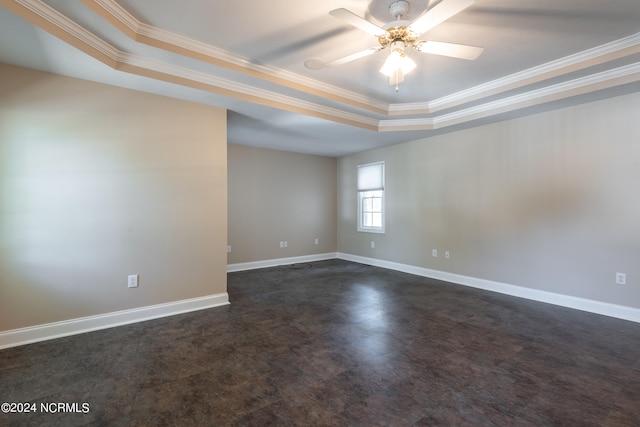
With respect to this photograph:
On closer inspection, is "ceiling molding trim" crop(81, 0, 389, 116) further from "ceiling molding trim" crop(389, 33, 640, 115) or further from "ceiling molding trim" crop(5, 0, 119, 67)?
"ceiling molding trim" crop(389, 33, 640, 115)

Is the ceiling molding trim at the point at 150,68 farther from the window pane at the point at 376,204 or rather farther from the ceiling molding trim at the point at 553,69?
→ the window pane at the point at 376,204

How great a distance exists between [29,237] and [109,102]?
1444 mm

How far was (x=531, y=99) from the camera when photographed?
11.2 ft

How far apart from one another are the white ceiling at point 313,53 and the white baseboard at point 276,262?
9.12ft

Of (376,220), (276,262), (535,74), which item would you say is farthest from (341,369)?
(376,220)

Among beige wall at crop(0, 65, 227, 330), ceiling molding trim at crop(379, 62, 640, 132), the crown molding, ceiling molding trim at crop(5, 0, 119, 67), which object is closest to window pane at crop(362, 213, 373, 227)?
ceiling molding trim at crop(379, 62, 640, 132)

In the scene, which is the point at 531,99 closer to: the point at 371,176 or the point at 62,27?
the point at 371,176

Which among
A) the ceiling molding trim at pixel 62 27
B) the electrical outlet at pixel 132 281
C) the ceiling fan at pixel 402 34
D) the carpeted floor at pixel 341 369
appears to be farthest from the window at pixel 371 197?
the ceiling molding trim at pixel 62 27

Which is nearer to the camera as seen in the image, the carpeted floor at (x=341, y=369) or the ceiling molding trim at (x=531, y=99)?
the carpeted floor at (x=341, y=369)

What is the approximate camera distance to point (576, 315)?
10.5ft

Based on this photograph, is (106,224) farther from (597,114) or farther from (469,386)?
(597,114)

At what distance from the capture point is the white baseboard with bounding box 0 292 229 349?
98.2 inches

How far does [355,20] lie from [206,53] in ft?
5.15

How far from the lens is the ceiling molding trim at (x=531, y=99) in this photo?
2.85 meters
